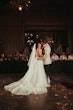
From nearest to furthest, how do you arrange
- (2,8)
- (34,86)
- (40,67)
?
(34,86), (40,67), (2,8)

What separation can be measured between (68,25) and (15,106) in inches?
375

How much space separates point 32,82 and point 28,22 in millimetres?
6963

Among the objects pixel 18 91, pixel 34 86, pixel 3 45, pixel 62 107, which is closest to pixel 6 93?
pixel 18 91

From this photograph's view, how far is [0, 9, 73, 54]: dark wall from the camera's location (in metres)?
14.7

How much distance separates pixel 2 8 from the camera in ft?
48.0

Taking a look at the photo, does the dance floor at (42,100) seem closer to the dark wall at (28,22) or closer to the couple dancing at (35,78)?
the couple dancing at (35,78)

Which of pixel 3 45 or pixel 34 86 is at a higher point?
pixel 3 45

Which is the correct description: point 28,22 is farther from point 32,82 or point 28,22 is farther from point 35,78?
point 32,82

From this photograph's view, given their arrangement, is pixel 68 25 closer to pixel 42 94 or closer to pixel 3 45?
pixel 3 45

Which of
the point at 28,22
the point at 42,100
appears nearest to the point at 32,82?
the point at 42,100

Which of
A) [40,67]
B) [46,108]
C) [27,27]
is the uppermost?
[27,27]

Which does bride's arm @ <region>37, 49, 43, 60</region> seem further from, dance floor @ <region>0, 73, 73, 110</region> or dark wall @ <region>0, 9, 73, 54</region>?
dark wall @ <region>0, 9, 73, 54</region>

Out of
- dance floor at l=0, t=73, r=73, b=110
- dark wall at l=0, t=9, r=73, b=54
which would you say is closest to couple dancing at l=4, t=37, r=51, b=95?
dance floor at l=0, t=73, r=73, b=110

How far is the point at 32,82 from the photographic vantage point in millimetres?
8414
